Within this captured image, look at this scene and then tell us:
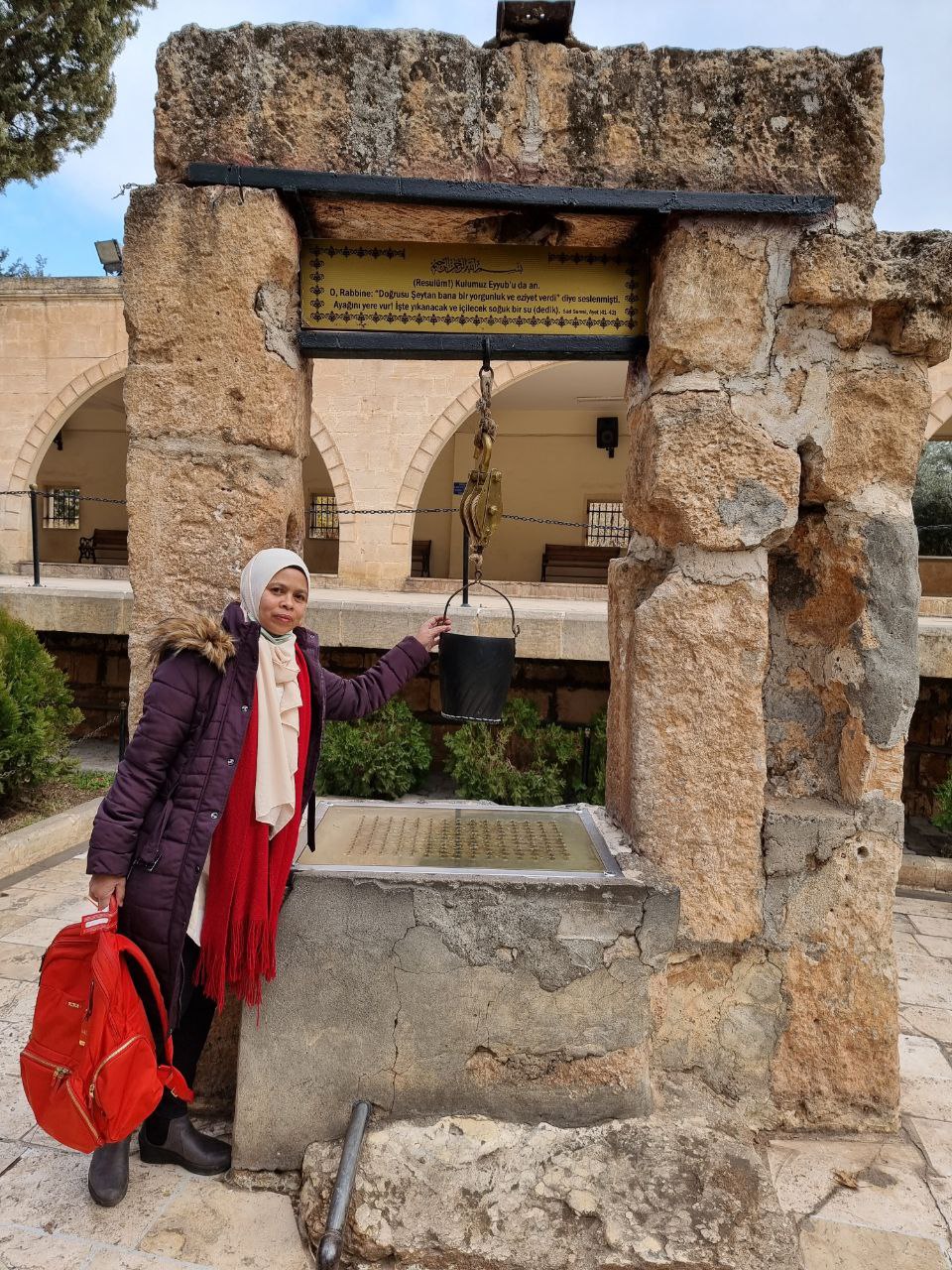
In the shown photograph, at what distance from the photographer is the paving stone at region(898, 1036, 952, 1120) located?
8.51 feet

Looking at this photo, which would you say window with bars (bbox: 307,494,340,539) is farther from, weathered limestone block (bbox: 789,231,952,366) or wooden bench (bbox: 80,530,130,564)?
weathered limestone block (bbox: 789,231,952,366)

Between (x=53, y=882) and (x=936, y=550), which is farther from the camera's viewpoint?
(x=936, y=550)

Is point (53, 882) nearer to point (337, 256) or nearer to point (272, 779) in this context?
point (272, 779)

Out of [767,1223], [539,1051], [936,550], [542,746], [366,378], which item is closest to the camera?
[767,1223]

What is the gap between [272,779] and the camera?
210 cm

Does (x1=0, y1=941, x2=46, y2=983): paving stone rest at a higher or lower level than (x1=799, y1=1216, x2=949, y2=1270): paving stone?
lower

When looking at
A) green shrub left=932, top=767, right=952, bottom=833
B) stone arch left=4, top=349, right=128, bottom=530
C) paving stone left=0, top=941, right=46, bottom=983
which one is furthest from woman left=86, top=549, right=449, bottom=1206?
stone arch left=4, top=349, right=128, bottom=530

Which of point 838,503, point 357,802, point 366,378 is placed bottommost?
point 357,802

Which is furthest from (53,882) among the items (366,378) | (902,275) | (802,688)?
(366,378)

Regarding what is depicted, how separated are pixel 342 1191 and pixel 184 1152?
0.52 m

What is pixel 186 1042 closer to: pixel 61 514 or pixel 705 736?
pixel 705 736

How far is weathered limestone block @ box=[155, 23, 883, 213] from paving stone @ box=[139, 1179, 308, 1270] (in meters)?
2.78

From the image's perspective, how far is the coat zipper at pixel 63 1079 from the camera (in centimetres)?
190

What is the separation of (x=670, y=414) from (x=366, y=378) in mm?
8556
